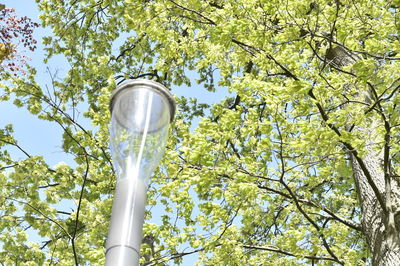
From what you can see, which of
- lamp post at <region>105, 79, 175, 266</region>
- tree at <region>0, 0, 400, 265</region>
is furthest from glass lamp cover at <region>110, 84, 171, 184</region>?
tree at <region>0, 0, 400, 265</region>

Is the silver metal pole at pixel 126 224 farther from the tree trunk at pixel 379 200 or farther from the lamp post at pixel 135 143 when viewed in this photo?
the tree trunk at pixel 379 200

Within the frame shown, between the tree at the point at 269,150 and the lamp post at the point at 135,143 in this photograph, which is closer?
the lamp post at the point at 135,143

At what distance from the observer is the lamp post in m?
2.32

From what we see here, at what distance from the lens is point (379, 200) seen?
19.9 ft

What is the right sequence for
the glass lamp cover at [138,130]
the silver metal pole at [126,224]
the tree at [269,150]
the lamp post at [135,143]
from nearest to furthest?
1. the silver metal pole at [126,224]
2. the lamp post at [135,143]
3. the glass lamp cover at [138,130]
4. the tree at [269,150]

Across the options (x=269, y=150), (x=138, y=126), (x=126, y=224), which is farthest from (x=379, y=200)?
(x=126, y=224)

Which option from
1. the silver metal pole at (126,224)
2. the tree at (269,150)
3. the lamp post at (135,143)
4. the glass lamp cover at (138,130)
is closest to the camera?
the silver metal pole at (126,224)

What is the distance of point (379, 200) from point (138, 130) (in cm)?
437

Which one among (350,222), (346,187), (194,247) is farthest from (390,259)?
(346,187)

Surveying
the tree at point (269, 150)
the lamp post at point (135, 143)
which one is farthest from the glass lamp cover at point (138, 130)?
the tree at point (269, 150)

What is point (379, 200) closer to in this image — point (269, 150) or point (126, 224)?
point (269, 150)

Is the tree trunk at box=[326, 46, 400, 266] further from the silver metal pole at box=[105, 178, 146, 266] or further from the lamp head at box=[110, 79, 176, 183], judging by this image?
the silver metal pole at box=[105, 178, 146, 266]

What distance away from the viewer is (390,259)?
5.65 m

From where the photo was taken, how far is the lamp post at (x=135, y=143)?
7.61 feet
